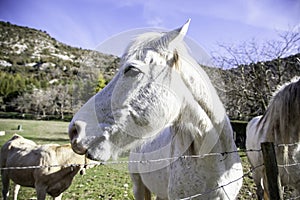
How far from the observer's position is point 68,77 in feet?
252

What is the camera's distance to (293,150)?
285 cm

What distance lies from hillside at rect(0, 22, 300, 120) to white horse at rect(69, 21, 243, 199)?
1.54 ft

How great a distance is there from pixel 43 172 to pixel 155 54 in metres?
4.00

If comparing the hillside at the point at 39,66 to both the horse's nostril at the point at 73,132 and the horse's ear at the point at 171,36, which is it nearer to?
the horse's ear at the point at 171,36

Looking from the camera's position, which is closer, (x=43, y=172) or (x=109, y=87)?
(x=109, y=87)

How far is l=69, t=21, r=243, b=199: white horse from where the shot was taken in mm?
1476

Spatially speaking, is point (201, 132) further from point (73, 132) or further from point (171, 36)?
point (73, 132)

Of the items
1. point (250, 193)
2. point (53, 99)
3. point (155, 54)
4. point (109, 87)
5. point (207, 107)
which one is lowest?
point (250, 193)

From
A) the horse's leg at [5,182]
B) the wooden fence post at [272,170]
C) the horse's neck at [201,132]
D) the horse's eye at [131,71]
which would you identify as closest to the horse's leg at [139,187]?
the horse's neck at [201,132]

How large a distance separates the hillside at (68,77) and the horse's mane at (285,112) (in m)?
0.67

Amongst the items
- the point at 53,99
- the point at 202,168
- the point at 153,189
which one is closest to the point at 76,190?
the point at 153,189

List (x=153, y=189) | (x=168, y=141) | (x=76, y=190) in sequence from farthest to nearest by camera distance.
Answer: (x=76, y=190), (x=153, y=189), (x=168, y=141)

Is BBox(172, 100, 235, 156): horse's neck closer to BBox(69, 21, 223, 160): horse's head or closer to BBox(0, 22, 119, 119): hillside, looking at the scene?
BBox(69, 21, 223, 160): horse's head

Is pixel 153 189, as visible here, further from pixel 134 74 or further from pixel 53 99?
pixel 53 99
